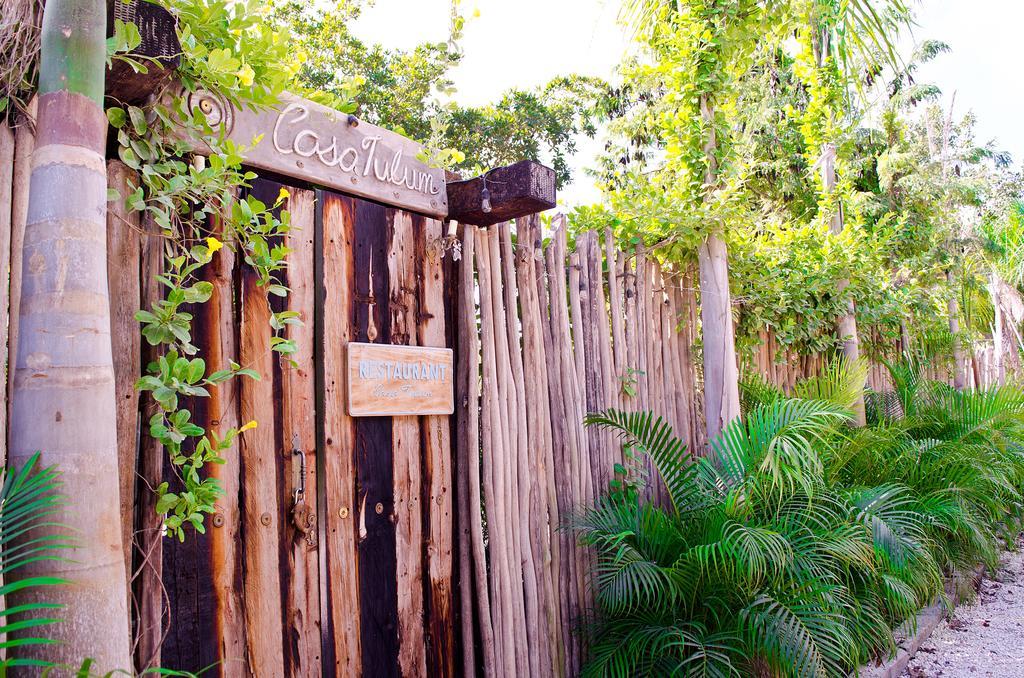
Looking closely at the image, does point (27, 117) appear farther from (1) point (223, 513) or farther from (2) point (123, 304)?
(1) point (223, 513)

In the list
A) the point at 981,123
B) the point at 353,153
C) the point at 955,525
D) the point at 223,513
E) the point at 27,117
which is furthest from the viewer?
the point at 981,123

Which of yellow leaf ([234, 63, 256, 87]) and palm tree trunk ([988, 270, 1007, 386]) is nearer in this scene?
yellow leaf ([234, 63, 256, 87])

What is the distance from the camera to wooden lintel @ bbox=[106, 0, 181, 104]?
5.69 feet

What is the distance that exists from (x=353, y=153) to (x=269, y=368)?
84cm

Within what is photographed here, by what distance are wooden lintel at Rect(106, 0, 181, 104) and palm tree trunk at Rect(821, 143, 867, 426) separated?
4.98 meters

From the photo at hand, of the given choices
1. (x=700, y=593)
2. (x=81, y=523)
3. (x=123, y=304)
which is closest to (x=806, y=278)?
(x=700, y=593)

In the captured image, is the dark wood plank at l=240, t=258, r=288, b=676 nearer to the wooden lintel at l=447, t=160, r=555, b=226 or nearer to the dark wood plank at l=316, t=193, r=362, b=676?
the dark wood plank at l=316, t=193, r=362, b=676

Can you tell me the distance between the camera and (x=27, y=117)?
1810 mm

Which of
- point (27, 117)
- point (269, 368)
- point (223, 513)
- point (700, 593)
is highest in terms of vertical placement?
point (27, 117)

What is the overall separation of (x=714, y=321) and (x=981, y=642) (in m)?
2.56

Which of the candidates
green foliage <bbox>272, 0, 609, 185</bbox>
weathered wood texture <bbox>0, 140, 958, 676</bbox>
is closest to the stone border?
weathered wood texture <bbox>0, 140, 958, 676</bbox>

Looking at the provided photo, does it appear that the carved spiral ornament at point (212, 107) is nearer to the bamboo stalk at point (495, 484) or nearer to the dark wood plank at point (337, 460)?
the dark wood plank at point (337, 460)

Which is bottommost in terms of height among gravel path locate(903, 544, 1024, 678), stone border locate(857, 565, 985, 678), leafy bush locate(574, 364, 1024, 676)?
gravel path locate(903, 544, 1024, 678)

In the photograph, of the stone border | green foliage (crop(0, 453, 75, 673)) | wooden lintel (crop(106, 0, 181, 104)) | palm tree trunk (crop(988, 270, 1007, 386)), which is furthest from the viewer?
palm tree trunk (crop(988, 270, 1007, 386))
